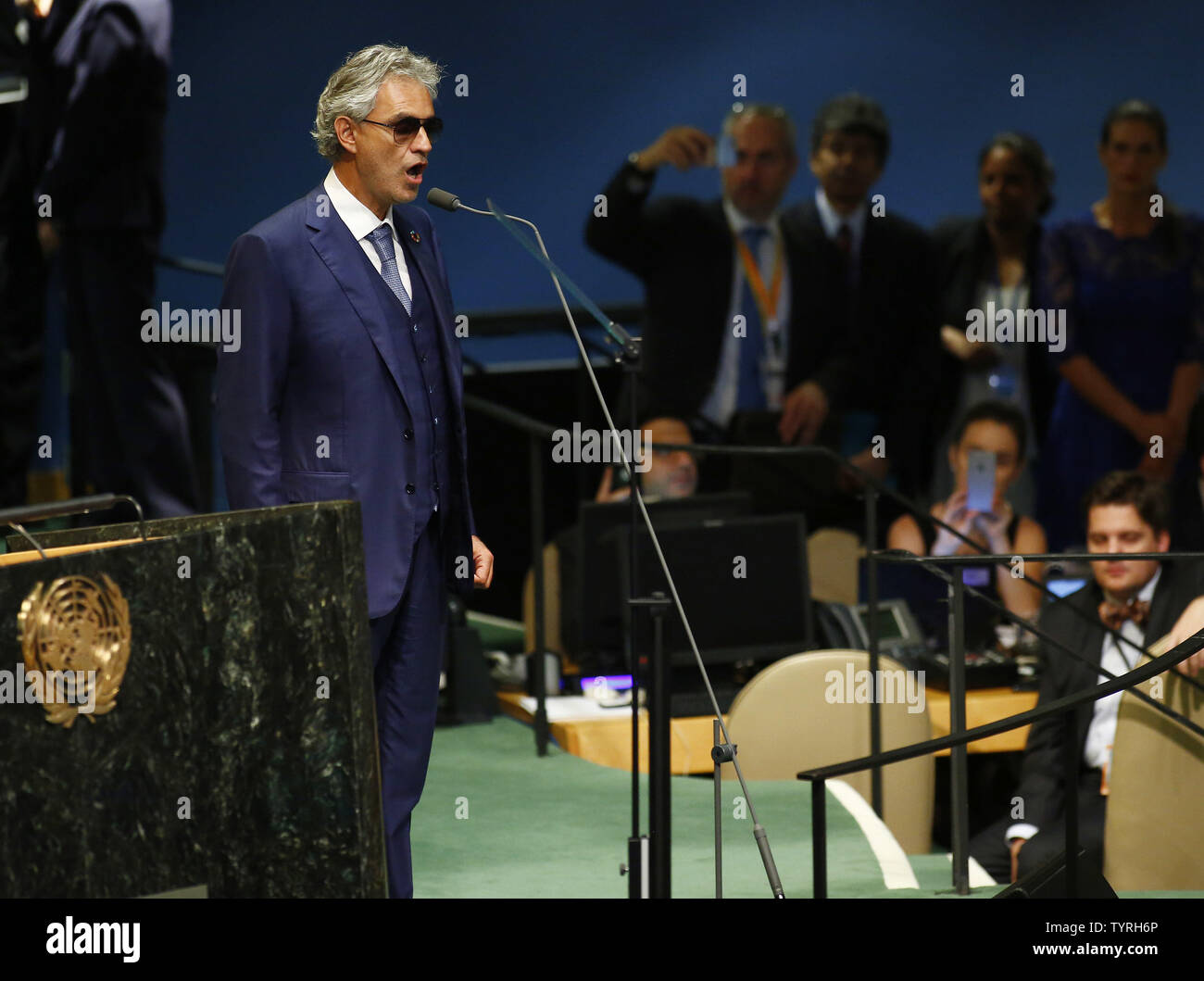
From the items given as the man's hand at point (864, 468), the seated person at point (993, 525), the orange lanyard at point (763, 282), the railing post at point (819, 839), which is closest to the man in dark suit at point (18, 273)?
the orange lanyard at point (763, 282)

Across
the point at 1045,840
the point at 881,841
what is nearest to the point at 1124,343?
the point at 1045,840

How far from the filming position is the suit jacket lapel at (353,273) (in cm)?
240

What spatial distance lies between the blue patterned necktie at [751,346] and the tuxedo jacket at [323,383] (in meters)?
4.26

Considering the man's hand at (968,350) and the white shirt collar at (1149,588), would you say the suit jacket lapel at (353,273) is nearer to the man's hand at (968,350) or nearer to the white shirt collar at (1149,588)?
the white shirt collar at (1149,588)

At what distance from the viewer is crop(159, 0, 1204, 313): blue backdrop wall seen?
6656mm

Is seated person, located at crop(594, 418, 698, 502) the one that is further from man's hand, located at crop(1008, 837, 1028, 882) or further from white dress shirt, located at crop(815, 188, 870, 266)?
man's hand, located at crop(1008, 837, 1028, 882)

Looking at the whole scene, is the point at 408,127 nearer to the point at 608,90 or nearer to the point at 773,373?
the point at 773,373

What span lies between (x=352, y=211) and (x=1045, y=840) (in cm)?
261

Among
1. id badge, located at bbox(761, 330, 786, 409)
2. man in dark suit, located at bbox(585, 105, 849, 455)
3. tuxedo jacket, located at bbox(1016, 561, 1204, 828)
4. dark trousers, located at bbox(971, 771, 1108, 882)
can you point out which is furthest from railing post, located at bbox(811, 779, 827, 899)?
id badge, located at bbox(761, 330, 786, 409)

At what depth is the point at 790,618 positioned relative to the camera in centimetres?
508
